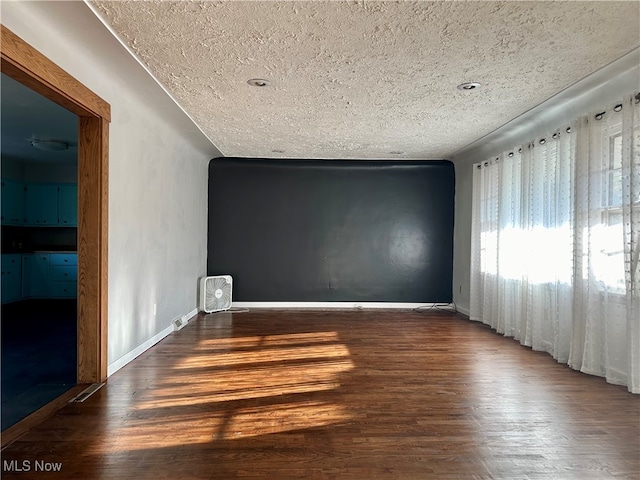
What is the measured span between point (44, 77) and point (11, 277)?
5937mm

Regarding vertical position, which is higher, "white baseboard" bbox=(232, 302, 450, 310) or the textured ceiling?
the textured ceiling

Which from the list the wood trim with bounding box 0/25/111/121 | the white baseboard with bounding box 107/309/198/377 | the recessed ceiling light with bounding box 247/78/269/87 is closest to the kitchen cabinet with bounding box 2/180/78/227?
the white baseboard with bounding box 107/309/198/377

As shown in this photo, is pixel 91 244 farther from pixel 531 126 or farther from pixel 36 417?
pixel 531 126

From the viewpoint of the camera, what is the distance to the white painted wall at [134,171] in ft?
7.18

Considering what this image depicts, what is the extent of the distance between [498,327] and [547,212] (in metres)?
1.55

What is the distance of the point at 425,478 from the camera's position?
68.7 inches

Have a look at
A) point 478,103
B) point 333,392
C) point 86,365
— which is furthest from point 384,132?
point 86,365

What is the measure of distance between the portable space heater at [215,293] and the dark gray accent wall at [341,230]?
1.53 feet

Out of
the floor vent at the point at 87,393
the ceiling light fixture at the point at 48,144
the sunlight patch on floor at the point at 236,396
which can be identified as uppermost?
the ceiling light fixture at the point at 48,144

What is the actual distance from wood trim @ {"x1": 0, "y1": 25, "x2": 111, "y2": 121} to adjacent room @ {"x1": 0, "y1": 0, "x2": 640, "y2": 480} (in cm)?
2

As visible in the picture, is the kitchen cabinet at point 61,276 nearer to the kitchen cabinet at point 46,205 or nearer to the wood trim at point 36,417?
the kitchen cabinet at point 46,205

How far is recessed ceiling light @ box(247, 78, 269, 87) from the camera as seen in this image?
9.36ft

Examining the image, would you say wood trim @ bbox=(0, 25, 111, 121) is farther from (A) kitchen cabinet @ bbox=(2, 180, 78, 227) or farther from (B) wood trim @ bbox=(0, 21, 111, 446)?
(A) kitchen cabinet @ bbox=(2, 180, 78, 227)

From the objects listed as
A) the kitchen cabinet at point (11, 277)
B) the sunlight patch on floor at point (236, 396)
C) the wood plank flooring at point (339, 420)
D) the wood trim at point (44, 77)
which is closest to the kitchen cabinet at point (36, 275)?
the kitchen cabinet at point (11, 277)
